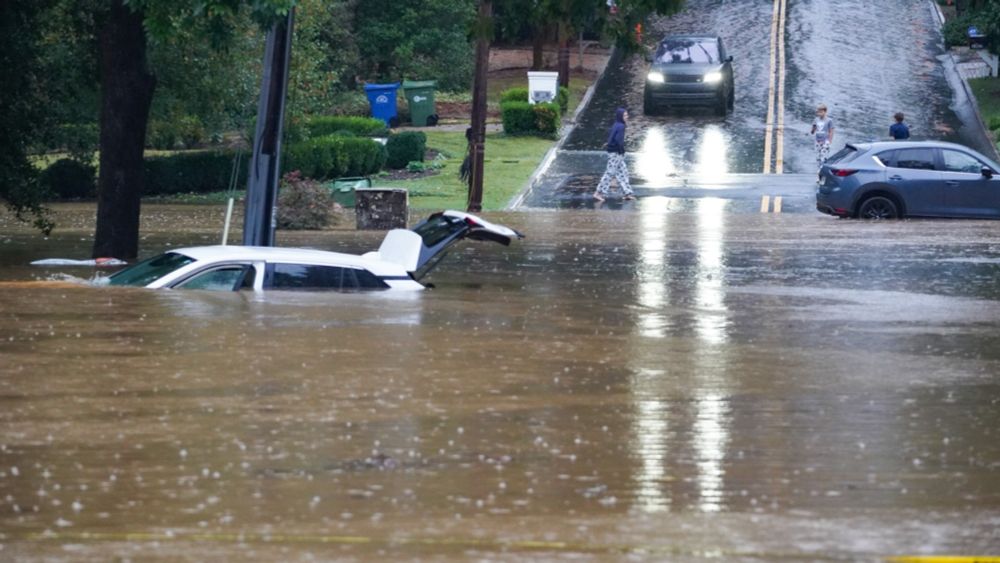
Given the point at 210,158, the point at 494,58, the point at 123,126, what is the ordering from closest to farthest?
the point at 123,126
the point at 210,158
the point at 494,58

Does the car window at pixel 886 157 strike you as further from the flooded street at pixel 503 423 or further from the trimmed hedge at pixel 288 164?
the trimmed hedge at pixel 288 164

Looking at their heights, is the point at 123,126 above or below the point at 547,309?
above

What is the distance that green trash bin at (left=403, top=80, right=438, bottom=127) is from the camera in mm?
42094

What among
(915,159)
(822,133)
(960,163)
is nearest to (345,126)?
(822,133)

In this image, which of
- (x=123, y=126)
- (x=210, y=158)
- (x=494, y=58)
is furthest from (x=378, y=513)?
(x=494, y=58)

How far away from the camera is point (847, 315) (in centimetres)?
1570

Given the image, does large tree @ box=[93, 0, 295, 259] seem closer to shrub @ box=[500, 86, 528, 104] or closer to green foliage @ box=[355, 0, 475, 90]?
shrub @ box=[500, 86, 528, 104]

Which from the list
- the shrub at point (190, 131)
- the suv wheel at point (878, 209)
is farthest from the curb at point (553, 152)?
the shrub at point (190, 131)

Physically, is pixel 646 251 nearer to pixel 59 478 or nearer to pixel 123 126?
pixel 123 126

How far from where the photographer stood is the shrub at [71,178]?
3372 centimetres

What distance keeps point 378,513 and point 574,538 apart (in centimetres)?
100

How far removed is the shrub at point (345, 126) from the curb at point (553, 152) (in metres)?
4.51

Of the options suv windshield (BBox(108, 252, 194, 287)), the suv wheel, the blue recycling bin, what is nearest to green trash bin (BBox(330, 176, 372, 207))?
the suv wheel

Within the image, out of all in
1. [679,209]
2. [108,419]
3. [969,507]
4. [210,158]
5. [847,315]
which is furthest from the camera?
[210,158]
